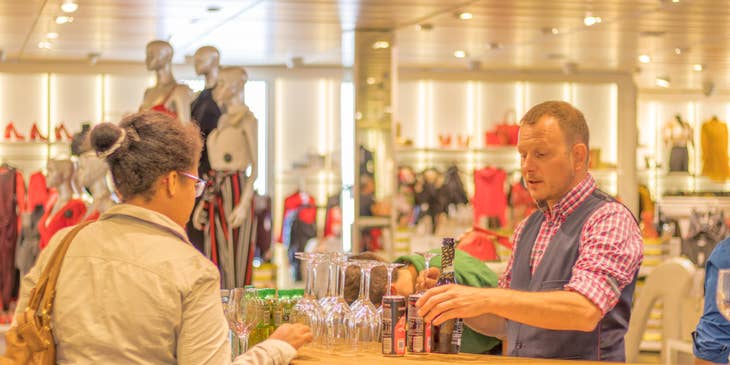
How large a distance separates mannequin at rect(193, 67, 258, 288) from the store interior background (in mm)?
1280

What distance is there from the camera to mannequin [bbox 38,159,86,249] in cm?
940

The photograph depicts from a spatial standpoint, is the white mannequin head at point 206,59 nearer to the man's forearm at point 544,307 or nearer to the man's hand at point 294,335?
the man's hand at point 294,335

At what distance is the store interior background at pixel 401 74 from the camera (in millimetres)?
9359

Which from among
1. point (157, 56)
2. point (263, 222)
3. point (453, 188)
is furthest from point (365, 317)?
point (453, 188)

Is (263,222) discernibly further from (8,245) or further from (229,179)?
(229,179)

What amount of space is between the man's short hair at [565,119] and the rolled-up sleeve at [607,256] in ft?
0.74

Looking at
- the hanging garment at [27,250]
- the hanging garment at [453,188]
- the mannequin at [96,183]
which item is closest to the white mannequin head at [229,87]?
the mannequin at [96,183]

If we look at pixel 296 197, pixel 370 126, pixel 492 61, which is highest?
pixel 492 61

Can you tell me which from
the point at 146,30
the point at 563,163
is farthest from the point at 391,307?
the point at 146,30

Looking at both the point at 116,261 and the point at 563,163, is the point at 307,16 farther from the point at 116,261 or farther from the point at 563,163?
the point at 116,261

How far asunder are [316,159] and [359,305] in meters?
10.6

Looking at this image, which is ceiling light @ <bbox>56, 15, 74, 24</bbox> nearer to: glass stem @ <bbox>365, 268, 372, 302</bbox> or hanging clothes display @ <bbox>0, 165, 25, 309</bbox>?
hanging clothes display @ <bbox>0, 165, 25, 309</bbox>

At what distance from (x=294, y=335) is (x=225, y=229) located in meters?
5.15

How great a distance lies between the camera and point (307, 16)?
956cm
